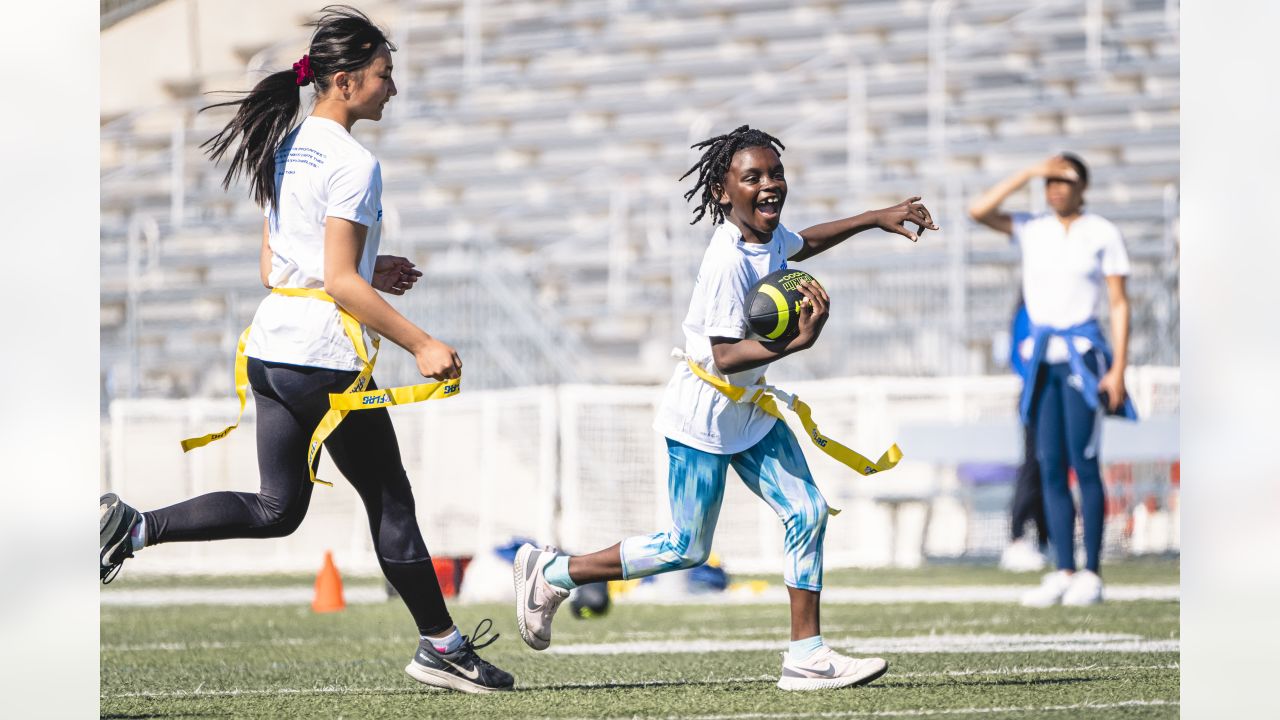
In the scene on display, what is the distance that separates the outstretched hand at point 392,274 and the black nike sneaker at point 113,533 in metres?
0.93

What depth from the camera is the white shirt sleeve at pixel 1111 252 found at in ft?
24.2

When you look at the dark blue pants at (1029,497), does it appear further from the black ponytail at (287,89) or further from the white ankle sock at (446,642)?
the black ponytail at (287,89)

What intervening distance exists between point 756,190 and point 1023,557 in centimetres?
660

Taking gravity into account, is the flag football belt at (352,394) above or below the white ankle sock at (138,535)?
above

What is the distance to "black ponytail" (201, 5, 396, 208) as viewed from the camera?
4461 mm

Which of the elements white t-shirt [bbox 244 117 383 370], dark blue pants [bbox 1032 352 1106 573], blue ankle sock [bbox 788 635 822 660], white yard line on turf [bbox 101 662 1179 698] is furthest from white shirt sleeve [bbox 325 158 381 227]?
dark blue pants [bbox 1032 352 1106 573]

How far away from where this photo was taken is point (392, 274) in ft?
15.9

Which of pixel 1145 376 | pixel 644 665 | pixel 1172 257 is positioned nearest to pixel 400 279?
pixel 644 665

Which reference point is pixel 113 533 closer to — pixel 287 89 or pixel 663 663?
pixel 287 89

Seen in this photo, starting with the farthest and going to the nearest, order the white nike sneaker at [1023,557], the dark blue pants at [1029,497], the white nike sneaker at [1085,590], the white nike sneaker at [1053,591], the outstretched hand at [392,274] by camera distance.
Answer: the white nike sneaker at [1023,557]
the dark blue pants at [1029,497]
the white nike sneaker at [1053,591]
the white nike sneaker at [1085,590]
the outstretched hand at [392,274]

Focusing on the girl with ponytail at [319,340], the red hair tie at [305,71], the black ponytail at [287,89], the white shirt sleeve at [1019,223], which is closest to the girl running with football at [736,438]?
the girl with ponytail at [319,340]

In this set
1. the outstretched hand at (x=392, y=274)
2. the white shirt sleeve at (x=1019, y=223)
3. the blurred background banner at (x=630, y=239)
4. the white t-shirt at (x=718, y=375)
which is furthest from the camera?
the blurred background banner at (x=630, y=239)

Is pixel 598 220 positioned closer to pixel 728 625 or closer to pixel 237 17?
pixel 237 17
